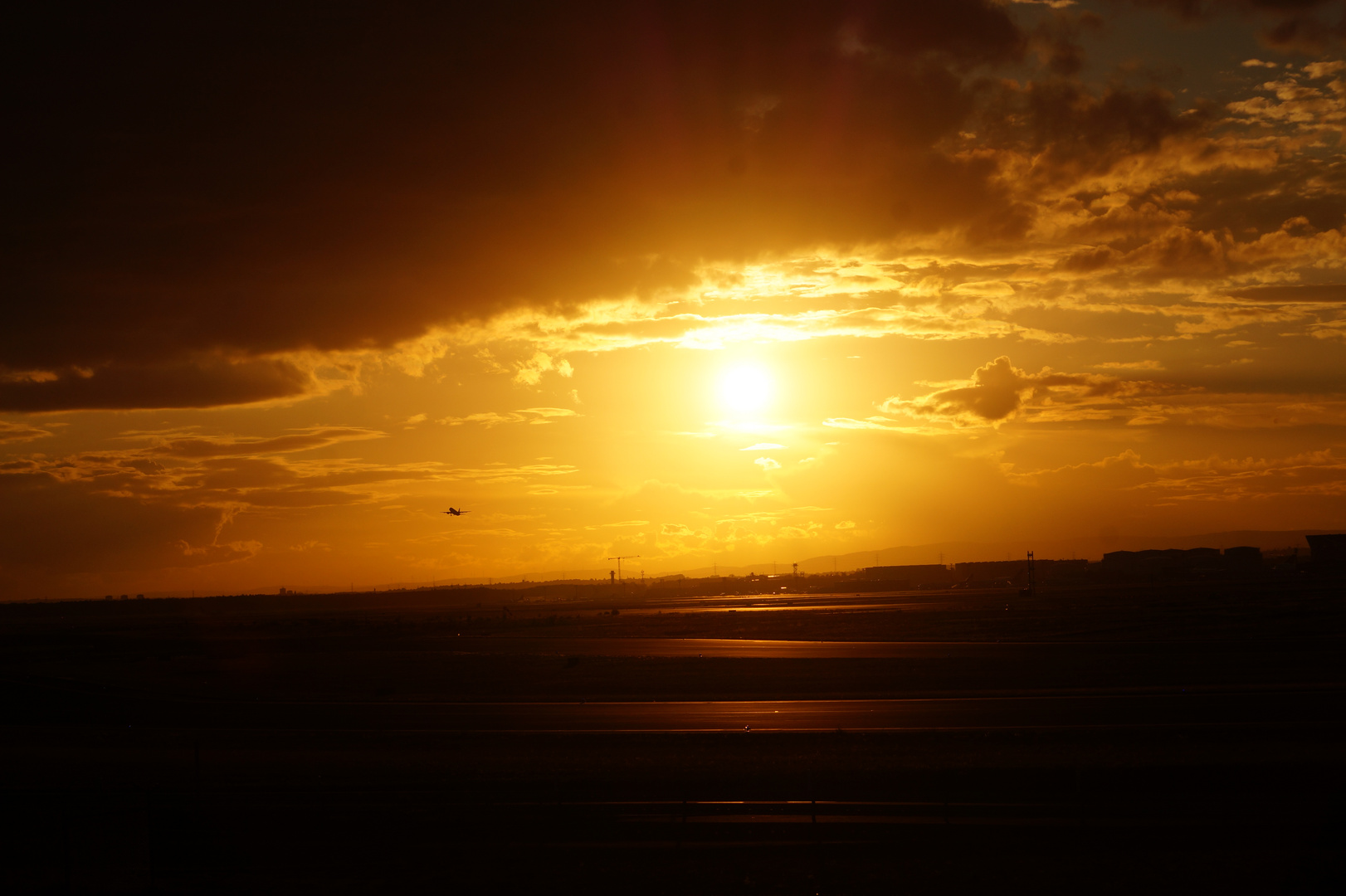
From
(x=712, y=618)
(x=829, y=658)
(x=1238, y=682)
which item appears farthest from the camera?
(x=712, y=618)

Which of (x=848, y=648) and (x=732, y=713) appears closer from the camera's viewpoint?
(x=732, y=713)

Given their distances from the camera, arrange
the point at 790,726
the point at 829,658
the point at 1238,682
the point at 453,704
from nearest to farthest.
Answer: the point at 790,726 < the point at 1238,682 < the point at 453,704 < the point at 829,658

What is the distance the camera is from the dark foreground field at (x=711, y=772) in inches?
681

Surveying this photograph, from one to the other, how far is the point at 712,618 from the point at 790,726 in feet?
279

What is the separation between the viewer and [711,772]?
26.7 m

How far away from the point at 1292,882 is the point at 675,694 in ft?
110

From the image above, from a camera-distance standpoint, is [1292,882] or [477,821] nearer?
[1292,882]

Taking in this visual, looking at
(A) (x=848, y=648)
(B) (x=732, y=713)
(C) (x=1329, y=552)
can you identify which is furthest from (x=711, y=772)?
(C) (x=1329, y=552)

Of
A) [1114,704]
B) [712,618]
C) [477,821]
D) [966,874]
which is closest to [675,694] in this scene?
[1114,704]

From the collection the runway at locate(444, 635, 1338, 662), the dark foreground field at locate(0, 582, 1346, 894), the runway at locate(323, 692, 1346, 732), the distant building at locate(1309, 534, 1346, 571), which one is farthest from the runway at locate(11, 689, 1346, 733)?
the distant building at locate(1309, 534, 1346, 571)

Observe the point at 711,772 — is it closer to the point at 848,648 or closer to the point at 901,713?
the point at 901,713

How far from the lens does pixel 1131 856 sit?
1748cm

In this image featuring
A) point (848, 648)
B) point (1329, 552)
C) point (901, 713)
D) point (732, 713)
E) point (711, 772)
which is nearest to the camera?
point (711, 772)

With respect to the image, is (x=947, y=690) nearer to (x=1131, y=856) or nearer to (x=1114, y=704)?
(x=1114, y=704)
